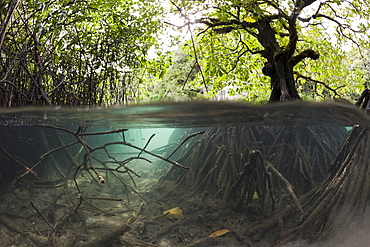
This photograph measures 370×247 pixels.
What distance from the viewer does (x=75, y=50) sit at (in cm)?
470

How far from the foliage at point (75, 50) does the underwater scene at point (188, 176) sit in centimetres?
36

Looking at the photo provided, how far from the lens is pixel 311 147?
457cm

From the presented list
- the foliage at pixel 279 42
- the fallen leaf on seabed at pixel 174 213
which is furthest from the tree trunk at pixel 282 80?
the fallen leaf on seabed at pixel 174 213

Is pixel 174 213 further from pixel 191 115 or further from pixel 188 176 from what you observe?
pixel 191 115

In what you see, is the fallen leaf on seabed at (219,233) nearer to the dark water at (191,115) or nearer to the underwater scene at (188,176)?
the underwater scene at (188,176)

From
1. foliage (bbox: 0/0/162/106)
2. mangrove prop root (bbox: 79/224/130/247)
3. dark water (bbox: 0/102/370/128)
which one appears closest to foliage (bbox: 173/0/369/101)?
dark water (bbox: 0/102/370/128)

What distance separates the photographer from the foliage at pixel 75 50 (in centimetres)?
450

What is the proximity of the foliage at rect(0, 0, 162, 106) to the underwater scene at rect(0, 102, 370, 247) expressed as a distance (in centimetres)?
36

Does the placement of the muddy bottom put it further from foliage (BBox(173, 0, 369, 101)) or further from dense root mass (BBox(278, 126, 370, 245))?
foliage (BBox(173, 0, 369, 101))

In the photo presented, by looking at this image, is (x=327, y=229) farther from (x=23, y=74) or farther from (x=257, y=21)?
(x=23, y=74)

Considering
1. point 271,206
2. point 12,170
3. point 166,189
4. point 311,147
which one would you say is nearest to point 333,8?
point 311,147

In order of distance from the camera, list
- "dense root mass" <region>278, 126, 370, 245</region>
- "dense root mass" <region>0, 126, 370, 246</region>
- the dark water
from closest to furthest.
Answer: "dense root mass" <region>0, 126, 370, 246</region>, the dark water, "dense root mass" <region>278, 126, 370, 245</region>

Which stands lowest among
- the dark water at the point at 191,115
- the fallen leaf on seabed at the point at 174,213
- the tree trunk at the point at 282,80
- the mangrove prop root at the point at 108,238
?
the mangrove prop root at the point at 108,238

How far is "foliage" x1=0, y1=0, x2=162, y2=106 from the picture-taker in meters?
4.50
